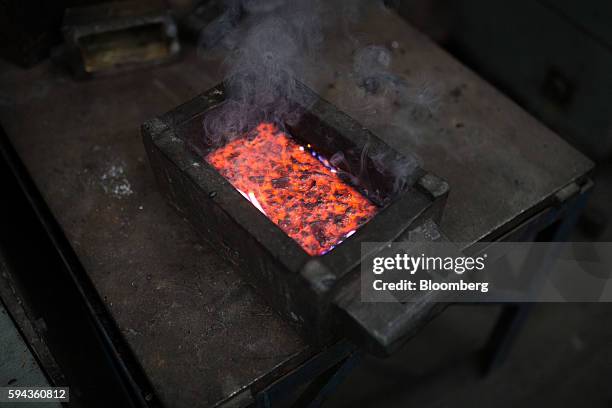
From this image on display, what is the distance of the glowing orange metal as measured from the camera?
2.64m


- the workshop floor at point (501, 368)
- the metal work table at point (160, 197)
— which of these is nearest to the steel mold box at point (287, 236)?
the metal work table at point (160, 197)

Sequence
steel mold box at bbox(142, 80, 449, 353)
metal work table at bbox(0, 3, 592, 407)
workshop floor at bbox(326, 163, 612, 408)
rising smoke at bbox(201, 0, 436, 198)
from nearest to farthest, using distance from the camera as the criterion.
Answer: steel mold box at bbox(142, 80, 449, 353), metal work table at bbox(0, 3, 592, 407), rising smoke at bbox(201, 0, 436, 198), workshop floor at bbox(326, 163, 612, 408)

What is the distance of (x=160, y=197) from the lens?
122 inches

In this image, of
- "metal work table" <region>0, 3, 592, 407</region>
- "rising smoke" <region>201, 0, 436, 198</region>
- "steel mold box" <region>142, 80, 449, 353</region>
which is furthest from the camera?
"rising smoke" <region>201, 0, 436, 198</region>

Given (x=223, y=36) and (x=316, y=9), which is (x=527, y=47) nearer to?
(x=316, y=9)

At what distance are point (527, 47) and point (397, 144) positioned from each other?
6.33 feet

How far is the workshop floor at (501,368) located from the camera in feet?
13.7

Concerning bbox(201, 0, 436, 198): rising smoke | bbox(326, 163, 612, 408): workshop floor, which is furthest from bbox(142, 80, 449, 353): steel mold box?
bbox(326, 163, 612, 408): workshop floor

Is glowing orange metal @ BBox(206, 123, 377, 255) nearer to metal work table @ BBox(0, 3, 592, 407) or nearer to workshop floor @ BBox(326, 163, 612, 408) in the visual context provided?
metal work table @ BBox(0, 3, 592, 407)

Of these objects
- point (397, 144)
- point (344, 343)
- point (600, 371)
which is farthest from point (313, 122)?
point (600, 371)

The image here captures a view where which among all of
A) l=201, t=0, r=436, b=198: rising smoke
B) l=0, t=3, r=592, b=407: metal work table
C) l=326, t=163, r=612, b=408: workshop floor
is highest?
l=201, t=0, r=436, b=198: rising smoke

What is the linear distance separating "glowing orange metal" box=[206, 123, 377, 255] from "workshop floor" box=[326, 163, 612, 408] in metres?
1.98

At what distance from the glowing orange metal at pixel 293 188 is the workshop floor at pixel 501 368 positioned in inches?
78.1

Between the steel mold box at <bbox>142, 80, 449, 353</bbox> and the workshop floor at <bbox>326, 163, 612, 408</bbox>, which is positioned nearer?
the steel mold box at <bbox>142, 80, 449, 353</bbox>
